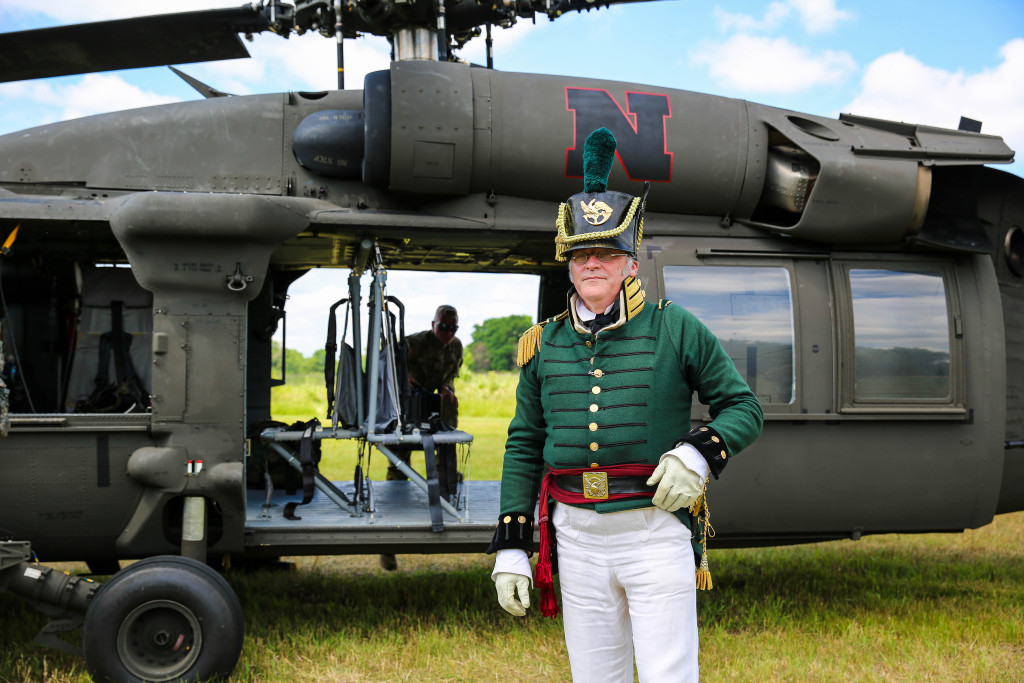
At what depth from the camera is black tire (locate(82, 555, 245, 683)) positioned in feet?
→ 13.2

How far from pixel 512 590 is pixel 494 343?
4756 cm

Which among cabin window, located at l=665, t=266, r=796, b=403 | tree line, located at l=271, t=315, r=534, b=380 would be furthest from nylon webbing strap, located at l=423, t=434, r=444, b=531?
tree line, located at l=271, t=315, r=534, b=380

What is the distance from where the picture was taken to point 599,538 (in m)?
2.48

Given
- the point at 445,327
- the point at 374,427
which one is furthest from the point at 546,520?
the point at 445,327

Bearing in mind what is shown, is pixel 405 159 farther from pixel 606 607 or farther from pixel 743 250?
pixel 606 607

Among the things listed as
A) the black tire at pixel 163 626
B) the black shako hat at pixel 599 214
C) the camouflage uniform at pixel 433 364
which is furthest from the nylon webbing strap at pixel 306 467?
the black shako hat at pixel 599 214

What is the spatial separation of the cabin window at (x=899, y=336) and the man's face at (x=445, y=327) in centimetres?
363

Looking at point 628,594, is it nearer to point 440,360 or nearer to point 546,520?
point 546,520

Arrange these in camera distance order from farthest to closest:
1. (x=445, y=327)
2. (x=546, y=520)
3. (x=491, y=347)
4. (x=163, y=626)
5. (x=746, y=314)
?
(x=491, y=347)
(x=445, y=327)
(x=746, y=314)
(x=163, y=626)
(x=546, y=520)

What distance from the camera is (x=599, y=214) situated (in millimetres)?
2508

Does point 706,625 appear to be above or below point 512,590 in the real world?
below

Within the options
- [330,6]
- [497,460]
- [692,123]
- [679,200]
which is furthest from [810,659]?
[497,460]

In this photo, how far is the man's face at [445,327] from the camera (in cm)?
762

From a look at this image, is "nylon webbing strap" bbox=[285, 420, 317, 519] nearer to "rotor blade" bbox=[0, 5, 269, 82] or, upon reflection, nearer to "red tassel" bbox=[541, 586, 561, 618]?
"rotor blade" bbox=[0, 5, 269, 82]
